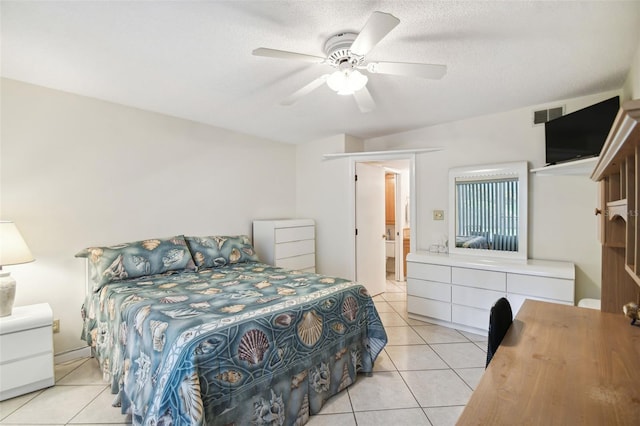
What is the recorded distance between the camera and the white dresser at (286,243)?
3826 mm

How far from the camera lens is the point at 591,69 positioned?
2.28m

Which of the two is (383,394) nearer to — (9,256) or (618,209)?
(618,209)

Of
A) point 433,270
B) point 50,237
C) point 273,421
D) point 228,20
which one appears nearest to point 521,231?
point 433,270

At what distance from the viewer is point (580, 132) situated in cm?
261

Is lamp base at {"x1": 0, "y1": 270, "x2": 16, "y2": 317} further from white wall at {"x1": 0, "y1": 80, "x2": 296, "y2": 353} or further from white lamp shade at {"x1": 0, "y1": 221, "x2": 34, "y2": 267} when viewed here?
white wall at {"x1": 0, "y1": 80, "x2": 296, "y2": 353}

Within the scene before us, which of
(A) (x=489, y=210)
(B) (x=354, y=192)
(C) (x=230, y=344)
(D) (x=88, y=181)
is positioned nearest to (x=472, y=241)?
(A) (x=489, y=210)

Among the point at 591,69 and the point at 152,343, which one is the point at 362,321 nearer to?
the point at 152,343

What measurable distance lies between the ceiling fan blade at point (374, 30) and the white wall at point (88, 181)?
2.55 meters

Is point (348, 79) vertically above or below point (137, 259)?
above

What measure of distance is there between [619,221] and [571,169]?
1.54 meters

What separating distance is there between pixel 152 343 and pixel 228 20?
181 centimetres

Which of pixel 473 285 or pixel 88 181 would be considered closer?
pixel 88 181

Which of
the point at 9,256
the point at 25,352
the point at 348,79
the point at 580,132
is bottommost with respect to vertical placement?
the point at 25,352

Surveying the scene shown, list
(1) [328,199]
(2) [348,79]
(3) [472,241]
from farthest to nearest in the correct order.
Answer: (1) [328,199]
(3) [472,241]
(2) [348,79]
